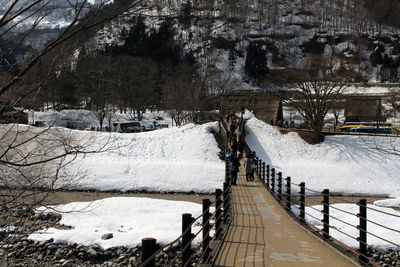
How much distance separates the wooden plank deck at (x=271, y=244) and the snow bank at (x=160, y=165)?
11.9 meters

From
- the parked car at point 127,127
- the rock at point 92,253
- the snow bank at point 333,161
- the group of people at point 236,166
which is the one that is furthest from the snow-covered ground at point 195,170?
the parked car at point 127,127

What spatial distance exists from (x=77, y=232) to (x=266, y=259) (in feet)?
27.6

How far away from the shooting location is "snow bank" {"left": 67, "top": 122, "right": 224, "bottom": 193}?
21608mm

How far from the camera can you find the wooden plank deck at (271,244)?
5.21m

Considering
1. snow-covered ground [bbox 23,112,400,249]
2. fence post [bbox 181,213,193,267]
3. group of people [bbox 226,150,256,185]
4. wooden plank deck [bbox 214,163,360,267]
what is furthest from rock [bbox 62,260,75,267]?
group of people [bbox 226,150,256,185]

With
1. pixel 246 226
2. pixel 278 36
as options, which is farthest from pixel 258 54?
pixel 246 226

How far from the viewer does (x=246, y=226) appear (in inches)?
316

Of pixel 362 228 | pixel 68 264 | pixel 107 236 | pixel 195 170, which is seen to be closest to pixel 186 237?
pixel 362 228

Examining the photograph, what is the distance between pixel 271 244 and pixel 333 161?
22.2 meters

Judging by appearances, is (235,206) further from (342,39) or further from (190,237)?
(342,39)

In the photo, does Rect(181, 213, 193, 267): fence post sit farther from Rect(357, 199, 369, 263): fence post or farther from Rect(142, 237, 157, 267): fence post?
Rect(357, 199, 369, 263): fence post

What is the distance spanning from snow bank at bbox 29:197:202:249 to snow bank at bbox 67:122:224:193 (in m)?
5.30

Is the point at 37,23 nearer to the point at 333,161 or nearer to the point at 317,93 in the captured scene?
the point at 333,161

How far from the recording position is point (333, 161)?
2645 cm
